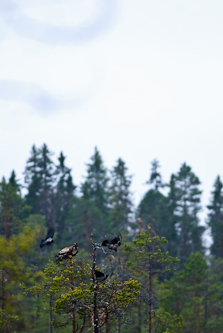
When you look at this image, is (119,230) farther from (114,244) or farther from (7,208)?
(114,244)

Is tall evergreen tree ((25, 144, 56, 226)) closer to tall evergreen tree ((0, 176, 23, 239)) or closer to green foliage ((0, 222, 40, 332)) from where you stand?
tall evergreen tree ((0, 176, 23, 239))

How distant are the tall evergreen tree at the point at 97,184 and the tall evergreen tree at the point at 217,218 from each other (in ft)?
62.5

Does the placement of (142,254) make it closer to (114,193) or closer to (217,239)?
(217,239)

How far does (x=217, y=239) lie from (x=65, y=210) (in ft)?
87.3

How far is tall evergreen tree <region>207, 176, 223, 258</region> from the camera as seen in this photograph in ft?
262

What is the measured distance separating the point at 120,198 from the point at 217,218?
54.4 feet

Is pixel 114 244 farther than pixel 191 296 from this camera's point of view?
No

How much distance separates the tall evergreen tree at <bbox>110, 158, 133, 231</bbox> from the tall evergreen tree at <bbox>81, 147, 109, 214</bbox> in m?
2.11

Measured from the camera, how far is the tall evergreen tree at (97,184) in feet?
301

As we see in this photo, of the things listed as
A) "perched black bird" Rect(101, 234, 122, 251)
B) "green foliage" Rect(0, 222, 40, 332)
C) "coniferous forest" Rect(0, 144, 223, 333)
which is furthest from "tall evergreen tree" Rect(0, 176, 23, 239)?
"perched black bird" Rect(101, 234, 122, 251)

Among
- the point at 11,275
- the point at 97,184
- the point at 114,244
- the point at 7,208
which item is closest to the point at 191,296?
the point at 11,275

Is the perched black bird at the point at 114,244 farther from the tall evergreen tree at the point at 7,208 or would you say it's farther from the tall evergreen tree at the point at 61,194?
the tall evergreen tree at the point at 61,194

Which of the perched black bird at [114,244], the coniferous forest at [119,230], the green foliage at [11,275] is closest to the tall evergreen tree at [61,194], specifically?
the coniferous forest at [119,230]

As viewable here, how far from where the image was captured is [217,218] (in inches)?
3322
